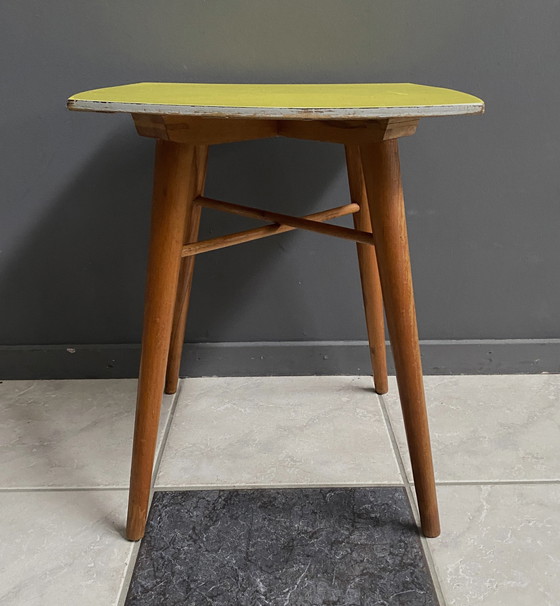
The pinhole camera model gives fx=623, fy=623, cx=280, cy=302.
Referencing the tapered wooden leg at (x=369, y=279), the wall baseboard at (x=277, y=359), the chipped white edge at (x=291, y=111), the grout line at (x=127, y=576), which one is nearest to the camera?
the chipped white edge at (x=291, y=111)

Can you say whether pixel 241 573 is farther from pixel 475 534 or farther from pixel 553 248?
pixel 553 248

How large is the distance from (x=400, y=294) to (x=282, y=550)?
1.13 feet

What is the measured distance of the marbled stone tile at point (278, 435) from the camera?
0.91m

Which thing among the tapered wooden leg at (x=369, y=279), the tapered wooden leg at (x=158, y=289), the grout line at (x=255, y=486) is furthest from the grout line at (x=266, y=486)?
the tapered wooden leg at (x=369, y=279)

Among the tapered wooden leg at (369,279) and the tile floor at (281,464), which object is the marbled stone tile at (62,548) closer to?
the tile floor at (281,464)

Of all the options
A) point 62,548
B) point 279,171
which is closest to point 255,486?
point 62,548

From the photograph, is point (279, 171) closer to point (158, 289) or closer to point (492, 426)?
point (158, 289)

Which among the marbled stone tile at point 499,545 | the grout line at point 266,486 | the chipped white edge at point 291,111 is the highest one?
the chipped white edge at point 291,111

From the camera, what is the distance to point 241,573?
730 millimetres

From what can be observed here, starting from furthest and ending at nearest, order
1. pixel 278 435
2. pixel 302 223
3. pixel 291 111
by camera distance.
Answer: pixel 278 435
pixel 302 223
pixel 291 111

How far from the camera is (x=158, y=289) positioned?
727mm

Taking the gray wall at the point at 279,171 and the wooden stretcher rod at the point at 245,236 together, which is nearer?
the wooden stretcher rod at the point at 245,236

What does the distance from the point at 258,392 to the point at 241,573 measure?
43 cm

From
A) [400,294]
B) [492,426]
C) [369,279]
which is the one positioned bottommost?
[492,426]
